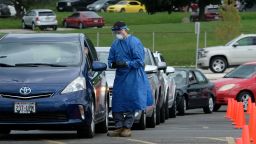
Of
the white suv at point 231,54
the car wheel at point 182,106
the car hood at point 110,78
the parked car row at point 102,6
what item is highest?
the car hood at point 110,78

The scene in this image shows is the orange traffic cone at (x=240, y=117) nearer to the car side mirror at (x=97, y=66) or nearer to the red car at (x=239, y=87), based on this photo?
the car side mirror at (x=97, y=66)

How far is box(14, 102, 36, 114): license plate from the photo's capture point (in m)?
13.5

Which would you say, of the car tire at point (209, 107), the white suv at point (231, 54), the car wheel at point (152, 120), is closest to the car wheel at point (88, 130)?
the car wheel at point (152, 120)

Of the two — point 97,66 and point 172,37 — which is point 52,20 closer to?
point 172,37

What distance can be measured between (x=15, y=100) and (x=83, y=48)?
1.91 meters

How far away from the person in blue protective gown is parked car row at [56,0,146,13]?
7292 centimetres

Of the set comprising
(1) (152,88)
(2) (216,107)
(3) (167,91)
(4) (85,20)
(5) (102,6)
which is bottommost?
(5) (102,6)

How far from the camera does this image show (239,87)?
28938 mm

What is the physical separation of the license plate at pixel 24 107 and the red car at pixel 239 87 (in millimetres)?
15657

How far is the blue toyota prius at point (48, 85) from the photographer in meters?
13.5

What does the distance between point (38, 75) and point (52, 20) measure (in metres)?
55.4

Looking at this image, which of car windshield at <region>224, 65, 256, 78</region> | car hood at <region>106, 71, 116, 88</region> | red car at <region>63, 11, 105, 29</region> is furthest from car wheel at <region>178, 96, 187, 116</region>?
red car at <region>63, 11, 105, 29</region>

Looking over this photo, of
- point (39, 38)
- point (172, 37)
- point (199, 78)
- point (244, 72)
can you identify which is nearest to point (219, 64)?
point (172, 37)

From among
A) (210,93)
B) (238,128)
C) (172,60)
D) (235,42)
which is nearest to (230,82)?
(210,93)
